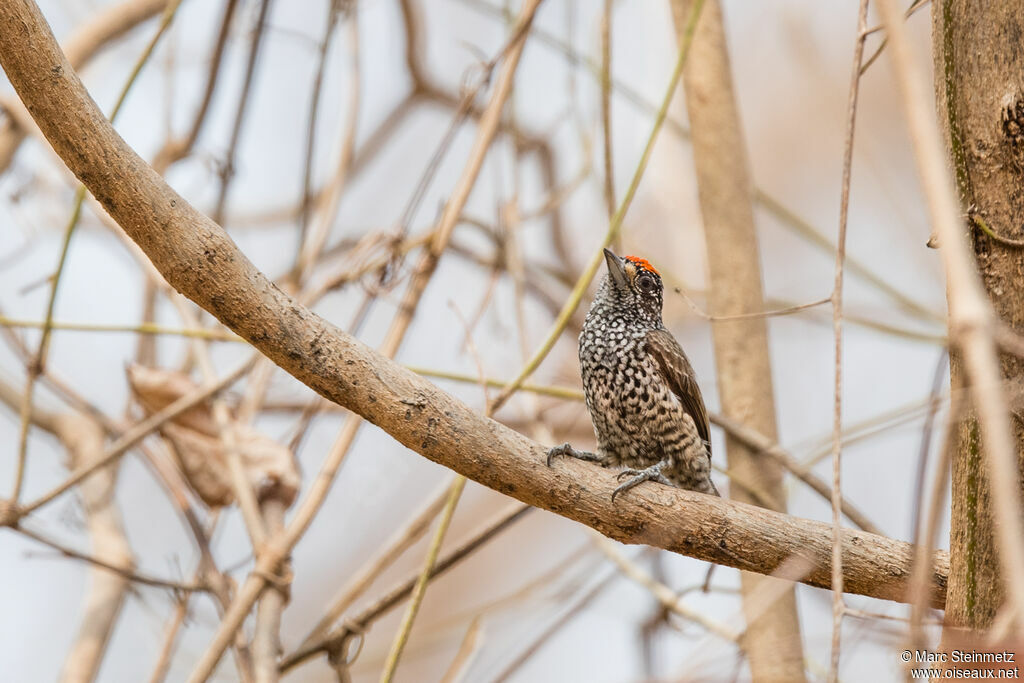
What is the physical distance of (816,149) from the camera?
309 inches

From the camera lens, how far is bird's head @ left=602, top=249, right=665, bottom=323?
169 inches

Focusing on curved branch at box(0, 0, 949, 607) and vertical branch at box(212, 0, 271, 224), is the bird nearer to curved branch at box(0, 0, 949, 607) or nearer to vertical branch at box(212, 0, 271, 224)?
curved branch at box(0, 0, 949, 607)

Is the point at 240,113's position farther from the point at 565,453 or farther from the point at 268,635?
the point at 565,453

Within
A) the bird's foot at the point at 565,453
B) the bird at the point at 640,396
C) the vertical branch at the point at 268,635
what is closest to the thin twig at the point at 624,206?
the bird's foot at the point at 565,453

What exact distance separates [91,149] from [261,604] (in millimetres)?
2117

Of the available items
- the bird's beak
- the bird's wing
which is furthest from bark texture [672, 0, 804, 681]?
the bird's beak

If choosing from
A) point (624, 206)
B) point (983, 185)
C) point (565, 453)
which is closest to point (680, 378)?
point (624, 206)

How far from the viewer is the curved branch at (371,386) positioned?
6.40 feet

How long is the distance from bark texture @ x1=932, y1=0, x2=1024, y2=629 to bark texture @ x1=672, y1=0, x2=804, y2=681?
1.79 meters

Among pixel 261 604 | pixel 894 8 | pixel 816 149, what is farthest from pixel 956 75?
pixel 816 149

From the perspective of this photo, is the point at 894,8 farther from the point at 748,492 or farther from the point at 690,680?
the point at 748,492

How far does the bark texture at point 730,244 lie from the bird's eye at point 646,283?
269 mm

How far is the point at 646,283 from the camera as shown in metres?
4.37

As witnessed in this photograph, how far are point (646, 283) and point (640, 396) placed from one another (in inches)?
24.9
